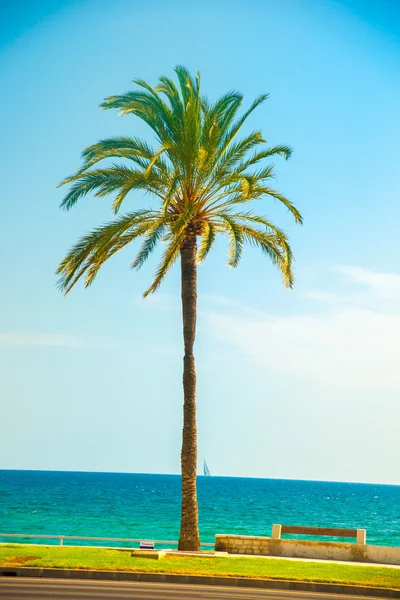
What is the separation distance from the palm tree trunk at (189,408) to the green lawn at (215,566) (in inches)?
92.4

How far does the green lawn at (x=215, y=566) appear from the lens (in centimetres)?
1820

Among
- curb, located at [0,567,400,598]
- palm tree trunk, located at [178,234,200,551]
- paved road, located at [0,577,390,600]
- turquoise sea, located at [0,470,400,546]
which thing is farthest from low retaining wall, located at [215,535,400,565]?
turquoise sea, located at [0,470,400,546]

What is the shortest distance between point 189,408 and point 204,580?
275 inches

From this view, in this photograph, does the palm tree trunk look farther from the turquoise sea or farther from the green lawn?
the turquoise sea

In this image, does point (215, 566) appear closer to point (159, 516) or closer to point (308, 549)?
point (308, 549)

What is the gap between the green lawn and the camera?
18203 millimetres

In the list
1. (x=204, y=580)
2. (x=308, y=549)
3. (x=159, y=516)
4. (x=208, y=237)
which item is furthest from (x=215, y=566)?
(x=159, y=516)

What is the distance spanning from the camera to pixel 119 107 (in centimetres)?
2436

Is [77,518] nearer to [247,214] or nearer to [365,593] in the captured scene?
[247,214]

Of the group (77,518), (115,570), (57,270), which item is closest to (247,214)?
(57,270)

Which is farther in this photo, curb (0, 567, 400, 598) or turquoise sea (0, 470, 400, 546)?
turquoise sea (0, 470, 400, 546)

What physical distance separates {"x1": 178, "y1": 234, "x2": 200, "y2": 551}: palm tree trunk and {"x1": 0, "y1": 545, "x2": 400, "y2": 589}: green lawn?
235 cm

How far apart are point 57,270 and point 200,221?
466 cm

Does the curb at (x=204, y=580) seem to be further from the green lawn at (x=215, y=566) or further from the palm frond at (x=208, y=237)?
the palm frond at (x=208, y=237)
